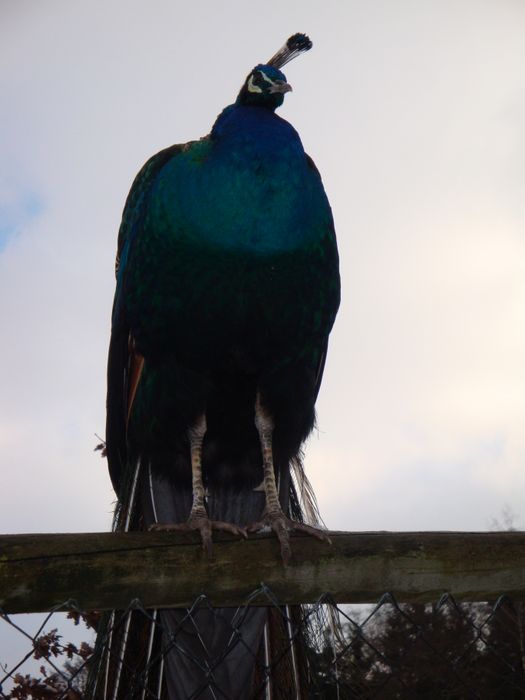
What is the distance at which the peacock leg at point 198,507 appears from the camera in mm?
2691

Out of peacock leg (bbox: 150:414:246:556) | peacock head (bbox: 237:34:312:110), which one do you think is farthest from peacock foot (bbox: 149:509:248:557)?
peacock head (bbox: 237:34:312:110)

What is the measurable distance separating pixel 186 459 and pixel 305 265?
1.04m

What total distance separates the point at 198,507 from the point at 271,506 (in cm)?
29

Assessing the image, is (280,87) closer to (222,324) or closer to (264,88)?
(264,88)

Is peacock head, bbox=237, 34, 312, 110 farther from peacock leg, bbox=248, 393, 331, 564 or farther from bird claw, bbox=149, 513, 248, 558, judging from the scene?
bird claw, bbox=149, 513, 248, 558

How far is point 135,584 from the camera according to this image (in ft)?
6.61

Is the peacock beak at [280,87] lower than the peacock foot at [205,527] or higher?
higher

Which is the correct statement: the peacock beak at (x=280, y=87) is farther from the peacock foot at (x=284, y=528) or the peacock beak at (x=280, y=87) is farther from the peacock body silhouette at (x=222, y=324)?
the peacock foot at (x=284, y=528)

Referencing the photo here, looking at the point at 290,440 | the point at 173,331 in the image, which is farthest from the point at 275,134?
the point at 290,440

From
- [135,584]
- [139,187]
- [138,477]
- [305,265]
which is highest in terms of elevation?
[139,187]

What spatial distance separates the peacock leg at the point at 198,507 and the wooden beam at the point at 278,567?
4.7 inches

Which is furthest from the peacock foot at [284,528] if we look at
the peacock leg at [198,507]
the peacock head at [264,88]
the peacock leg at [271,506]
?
the peacock head at [264,88]

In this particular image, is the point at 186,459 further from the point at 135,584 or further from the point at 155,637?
the point at 135,584

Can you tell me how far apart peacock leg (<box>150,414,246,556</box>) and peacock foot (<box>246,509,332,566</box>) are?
0.11 metres
